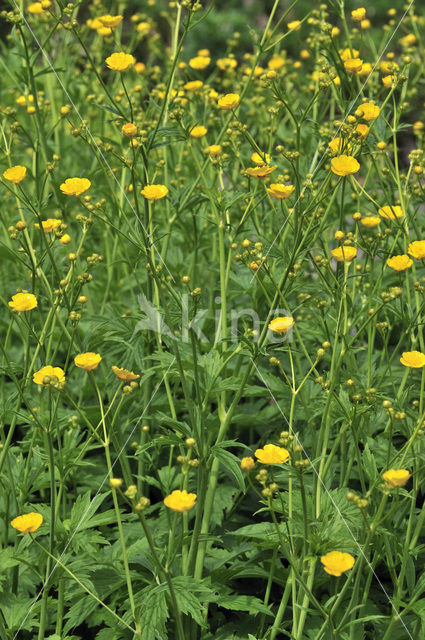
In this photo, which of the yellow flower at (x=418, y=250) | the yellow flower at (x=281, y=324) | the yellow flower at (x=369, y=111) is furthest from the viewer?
the yellow flower at (x=369, y=111)

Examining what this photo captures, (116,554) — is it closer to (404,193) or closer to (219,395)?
(219,395)

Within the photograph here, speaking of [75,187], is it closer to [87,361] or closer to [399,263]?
[87,361]

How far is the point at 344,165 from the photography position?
175cm

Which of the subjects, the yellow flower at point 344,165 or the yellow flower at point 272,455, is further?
the yellow flower at point 344,165

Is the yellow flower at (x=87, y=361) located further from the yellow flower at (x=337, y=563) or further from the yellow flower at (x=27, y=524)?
the yellow flower at (x=337, y=563)

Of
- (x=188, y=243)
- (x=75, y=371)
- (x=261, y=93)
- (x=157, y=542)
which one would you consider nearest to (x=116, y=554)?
(x=157, y=542)

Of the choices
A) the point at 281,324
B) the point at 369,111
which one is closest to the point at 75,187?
the point at 281,324

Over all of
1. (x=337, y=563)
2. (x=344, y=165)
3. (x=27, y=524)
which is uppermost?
(x=344, y=165)

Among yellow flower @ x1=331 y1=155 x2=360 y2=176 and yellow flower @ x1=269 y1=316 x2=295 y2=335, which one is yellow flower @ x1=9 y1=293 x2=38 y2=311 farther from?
yellow flower @ x1=331 y1=155 x2=360 y2=176

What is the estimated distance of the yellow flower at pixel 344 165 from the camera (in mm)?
1741

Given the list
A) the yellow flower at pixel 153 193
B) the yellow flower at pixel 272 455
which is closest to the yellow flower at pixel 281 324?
the yellow flower at pixel 272 455

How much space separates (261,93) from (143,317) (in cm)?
168

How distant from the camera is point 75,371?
8.68 feet

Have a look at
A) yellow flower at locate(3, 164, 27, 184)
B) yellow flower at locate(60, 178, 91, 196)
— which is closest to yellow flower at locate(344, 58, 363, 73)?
yellow flower at locate(60, 178, 91, 196)
